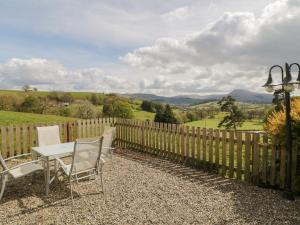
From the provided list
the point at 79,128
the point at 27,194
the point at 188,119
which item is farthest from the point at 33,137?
the point at 188,119

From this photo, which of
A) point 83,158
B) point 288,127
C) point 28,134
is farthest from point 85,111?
point 288,127

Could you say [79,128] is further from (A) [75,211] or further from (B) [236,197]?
(B) [236,197]

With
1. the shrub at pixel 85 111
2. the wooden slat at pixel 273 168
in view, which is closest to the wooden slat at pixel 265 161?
the wooden slat at pixel 273 168

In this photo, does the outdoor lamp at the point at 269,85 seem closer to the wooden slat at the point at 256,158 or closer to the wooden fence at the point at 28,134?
the wooden slat at the point at 256,158

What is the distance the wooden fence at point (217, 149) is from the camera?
17.8ft

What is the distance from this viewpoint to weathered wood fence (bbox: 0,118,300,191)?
5.49 metres

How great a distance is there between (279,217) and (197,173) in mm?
2678

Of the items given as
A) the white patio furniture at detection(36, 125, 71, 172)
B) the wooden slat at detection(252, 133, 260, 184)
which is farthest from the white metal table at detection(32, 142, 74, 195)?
the wooden slat at detection(252, 133, 260, 184)

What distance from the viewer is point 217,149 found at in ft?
21.5

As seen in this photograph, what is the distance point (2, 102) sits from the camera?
77.9 feet

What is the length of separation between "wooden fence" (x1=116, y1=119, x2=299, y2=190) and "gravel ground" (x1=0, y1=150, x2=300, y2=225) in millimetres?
369

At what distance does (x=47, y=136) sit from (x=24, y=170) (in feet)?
6.29

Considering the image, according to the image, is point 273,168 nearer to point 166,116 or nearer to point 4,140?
point 4,140

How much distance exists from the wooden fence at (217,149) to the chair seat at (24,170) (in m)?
4.02
